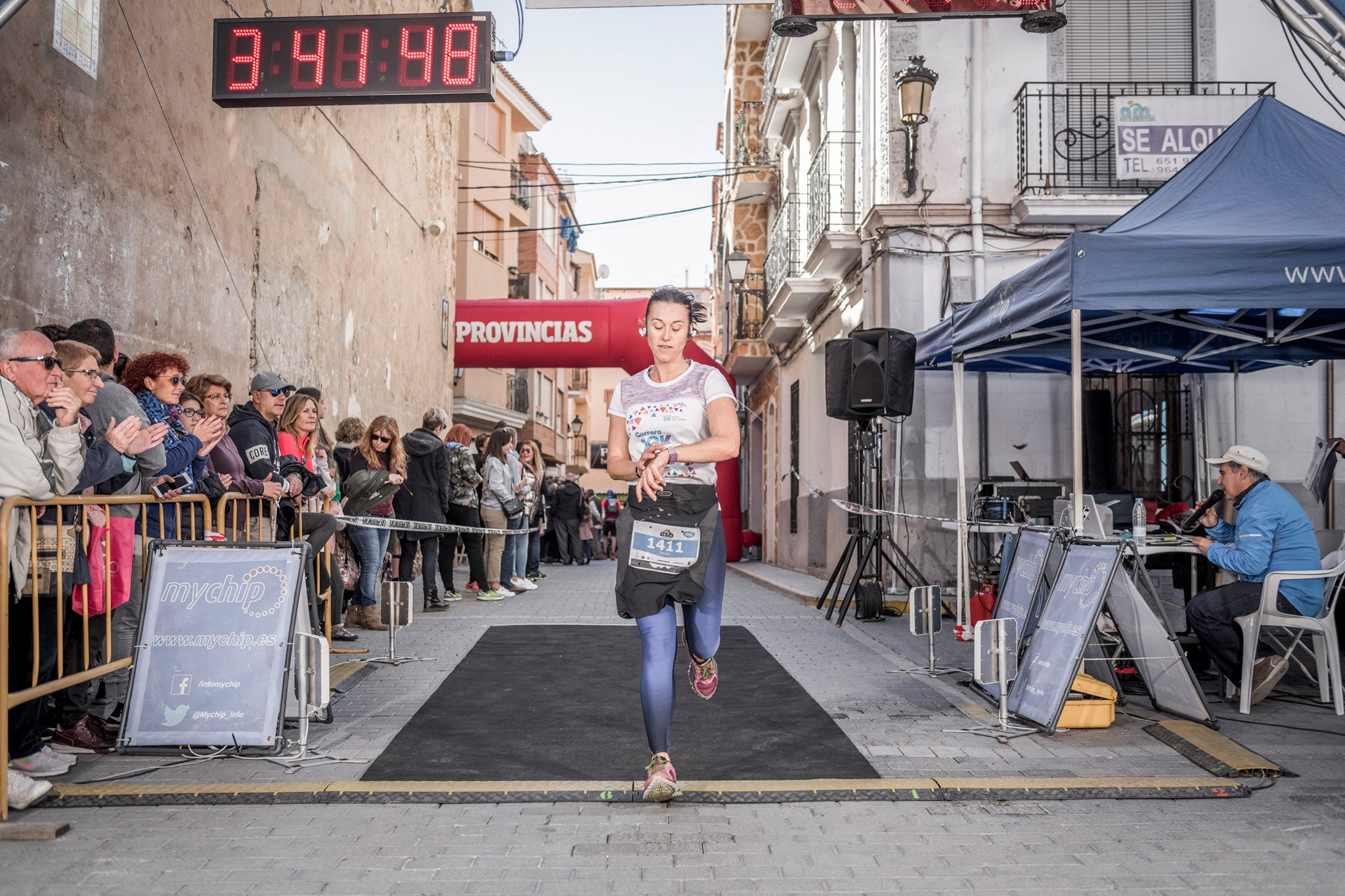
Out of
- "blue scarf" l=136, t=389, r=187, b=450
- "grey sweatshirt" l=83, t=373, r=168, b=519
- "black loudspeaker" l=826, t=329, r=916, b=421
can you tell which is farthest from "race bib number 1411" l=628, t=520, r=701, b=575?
"black loudspeaker" l=826, t=329, r=916, b=421

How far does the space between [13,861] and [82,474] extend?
1.67m

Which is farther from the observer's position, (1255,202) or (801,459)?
(801,459)

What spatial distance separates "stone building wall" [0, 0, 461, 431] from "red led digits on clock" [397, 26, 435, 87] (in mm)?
1922

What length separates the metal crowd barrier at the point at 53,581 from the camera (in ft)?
13.6

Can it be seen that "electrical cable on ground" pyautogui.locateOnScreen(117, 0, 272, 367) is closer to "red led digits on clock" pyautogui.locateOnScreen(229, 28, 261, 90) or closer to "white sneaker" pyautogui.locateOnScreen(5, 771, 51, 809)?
"red led digits on clock" pyautogui.locateOnScreen(229, 28, 261, 90)

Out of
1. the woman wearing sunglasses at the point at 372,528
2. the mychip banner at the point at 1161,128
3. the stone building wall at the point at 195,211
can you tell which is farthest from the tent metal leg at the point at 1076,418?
the mychip banner at the point at 1161,128

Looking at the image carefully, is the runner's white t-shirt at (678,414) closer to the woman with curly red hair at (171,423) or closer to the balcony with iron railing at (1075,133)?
the woman with curly red hair at (171,423)

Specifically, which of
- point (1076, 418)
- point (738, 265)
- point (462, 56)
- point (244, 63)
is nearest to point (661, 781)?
point (1076, 418)

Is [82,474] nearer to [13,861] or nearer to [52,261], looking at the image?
[13,861]

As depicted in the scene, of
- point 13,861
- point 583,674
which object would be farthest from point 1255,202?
point 13,861

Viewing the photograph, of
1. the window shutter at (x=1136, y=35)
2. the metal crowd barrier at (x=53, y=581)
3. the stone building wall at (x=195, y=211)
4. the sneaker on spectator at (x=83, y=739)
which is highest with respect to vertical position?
the window shutter at (x=1136, y=35)

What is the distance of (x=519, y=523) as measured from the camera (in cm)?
1469

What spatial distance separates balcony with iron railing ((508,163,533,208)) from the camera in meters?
35.2

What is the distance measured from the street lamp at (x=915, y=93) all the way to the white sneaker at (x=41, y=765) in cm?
991
